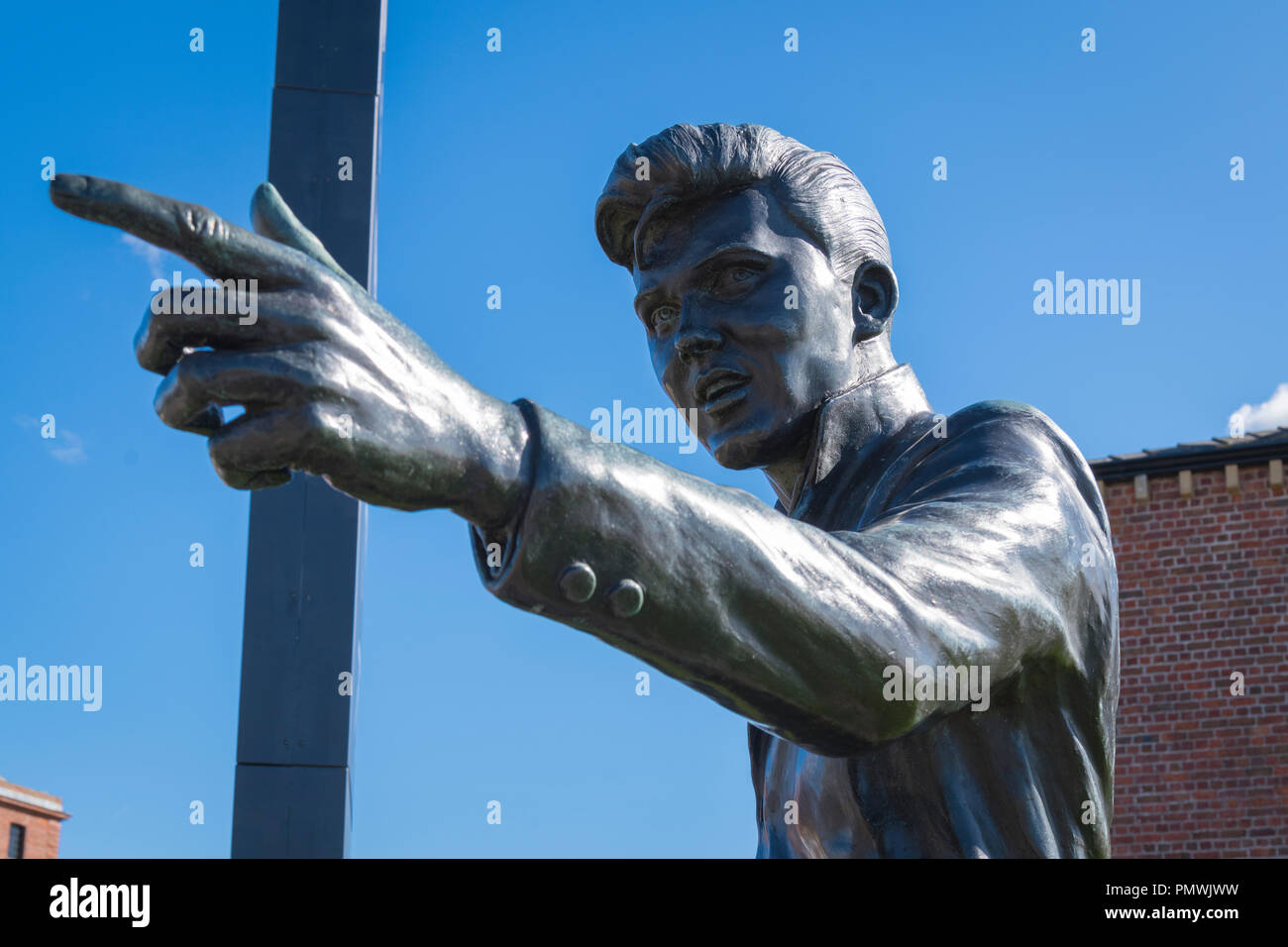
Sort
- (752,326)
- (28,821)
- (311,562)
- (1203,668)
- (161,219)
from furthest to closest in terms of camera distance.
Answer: (28,821), (1203,668), (311,562), (752,326), (161,219)

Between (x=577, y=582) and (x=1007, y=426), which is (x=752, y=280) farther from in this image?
(x=577, y=582)

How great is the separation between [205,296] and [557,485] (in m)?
0.31

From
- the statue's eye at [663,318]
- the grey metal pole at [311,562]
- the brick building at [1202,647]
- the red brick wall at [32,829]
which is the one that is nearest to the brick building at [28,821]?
the red brick wall at [32,829]

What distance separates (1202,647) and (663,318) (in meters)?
14.9

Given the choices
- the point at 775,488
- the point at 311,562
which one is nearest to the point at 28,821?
the point at 311,562

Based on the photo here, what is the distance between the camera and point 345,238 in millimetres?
3316

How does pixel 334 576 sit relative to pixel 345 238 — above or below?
below

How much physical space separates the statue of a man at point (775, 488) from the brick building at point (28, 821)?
28.4m

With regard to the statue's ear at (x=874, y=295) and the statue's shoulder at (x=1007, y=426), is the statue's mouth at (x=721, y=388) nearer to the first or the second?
the statue's ear at (x=874, y=295)

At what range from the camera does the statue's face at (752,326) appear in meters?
2.11

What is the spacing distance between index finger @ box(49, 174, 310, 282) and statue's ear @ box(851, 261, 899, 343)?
129 cm

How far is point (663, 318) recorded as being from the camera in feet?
7.34

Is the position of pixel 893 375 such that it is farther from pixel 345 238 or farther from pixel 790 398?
pixel 345 238
